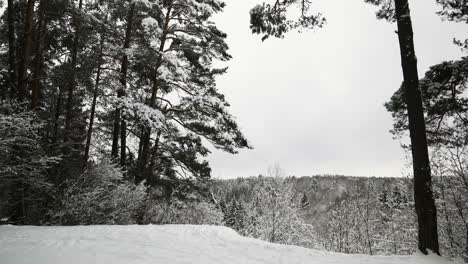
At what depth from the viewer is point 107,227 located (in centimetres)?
661

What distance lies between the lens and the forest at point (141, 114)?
7.06m

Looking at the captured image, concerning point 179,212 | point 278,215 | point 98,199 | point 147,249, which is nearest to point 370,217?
point 278,215

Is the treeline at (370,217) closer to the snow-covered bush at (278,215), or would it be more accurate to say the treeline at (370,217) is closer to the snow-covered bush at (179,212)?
the snow-covered bush at (278,215)

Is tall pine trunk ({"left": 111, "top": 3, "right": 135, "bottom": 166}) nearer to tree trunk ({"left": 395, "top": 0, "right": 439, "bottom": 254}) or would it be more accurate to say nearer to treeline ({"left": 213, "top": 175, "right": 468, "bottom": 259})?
treeline ({"left": 213, "top": 175, "right": 468, "bottom": 259})

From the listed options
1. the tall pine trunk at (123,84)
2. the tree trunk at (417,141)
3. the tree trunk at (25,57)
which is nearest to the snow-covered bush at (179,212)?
the tall pine trunk at (123,84)

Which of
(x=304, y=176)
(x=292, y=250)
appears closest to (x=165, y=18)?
(x=292, y=250)

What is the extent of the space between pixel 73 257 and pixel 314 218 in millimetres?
93521

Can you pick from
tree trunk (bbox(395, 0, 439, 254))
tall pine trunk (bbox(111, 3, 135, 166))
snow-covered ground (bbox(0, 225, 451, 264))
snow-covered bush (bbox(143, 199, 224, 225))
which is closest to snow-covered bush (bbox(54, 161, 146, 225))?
tall pine trunk (bbox(111, 3, 135, 166))

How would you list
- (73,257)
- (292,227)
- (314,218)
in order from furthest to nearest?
(314,218), (292,227), (73,257)

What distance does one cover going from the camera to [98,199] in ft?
29.7

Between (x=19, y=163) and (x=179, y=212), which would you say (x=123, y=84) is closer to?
(x=19, y=163)

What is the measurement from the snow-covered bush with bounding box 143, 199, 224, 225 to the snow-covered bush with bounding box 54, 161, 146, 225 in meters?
3.38

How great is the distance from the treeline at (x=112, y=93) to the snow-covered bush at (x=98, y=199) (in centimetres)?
3

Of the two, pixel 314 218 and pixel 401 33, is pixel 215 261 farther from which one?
pixel 314 218
